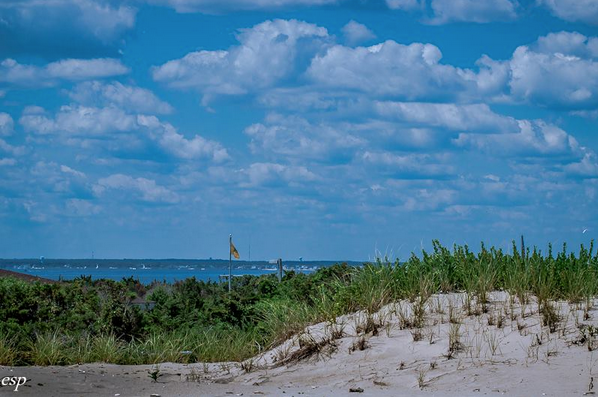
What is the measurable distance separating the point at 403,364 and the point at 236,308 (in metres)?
5.21

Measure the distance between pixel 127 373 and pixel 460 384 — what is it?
4.77 metres

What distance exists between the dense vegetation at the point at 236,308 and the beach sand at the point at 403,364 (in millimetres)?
359

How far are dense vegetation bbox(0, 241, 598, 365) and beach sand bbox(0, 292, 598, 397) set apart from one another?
359 mm

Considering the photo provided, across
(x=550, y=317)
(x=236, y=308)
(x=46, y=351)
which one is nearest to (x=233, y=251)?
(x=236, y=308)

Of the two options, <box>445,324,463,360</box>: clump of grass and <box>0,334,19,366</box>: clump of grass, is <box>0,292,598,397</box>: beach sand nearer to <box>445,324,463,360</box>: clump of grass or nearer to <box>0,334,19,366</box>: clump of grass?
<box>445,324,463,360</box>: clump of grass

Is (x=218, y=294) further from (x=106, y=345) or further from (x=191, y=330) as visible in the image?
(x=106, y=345)

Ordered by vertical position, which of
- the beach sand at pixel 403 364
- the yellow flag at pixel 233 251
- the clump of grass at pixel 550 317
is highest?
the yellow flag at pixel 233 251

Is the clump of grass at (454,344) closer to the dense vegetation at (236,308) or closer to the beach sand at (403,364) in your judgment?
the beach sand at (403,364)

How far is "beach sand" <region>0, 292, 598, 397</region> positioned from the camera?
11.1 m

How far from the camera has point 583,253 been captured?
48.3 feet

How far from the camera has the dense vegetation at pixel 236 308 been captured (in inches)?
535

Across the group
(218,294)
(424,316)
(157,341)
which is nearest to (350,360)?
(424,316)

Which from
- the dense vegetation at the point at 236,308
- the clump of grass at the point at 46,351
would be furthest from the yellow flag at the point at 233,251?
the clump of grass at the point at 46,351

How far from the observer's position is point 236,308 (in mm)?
16453
